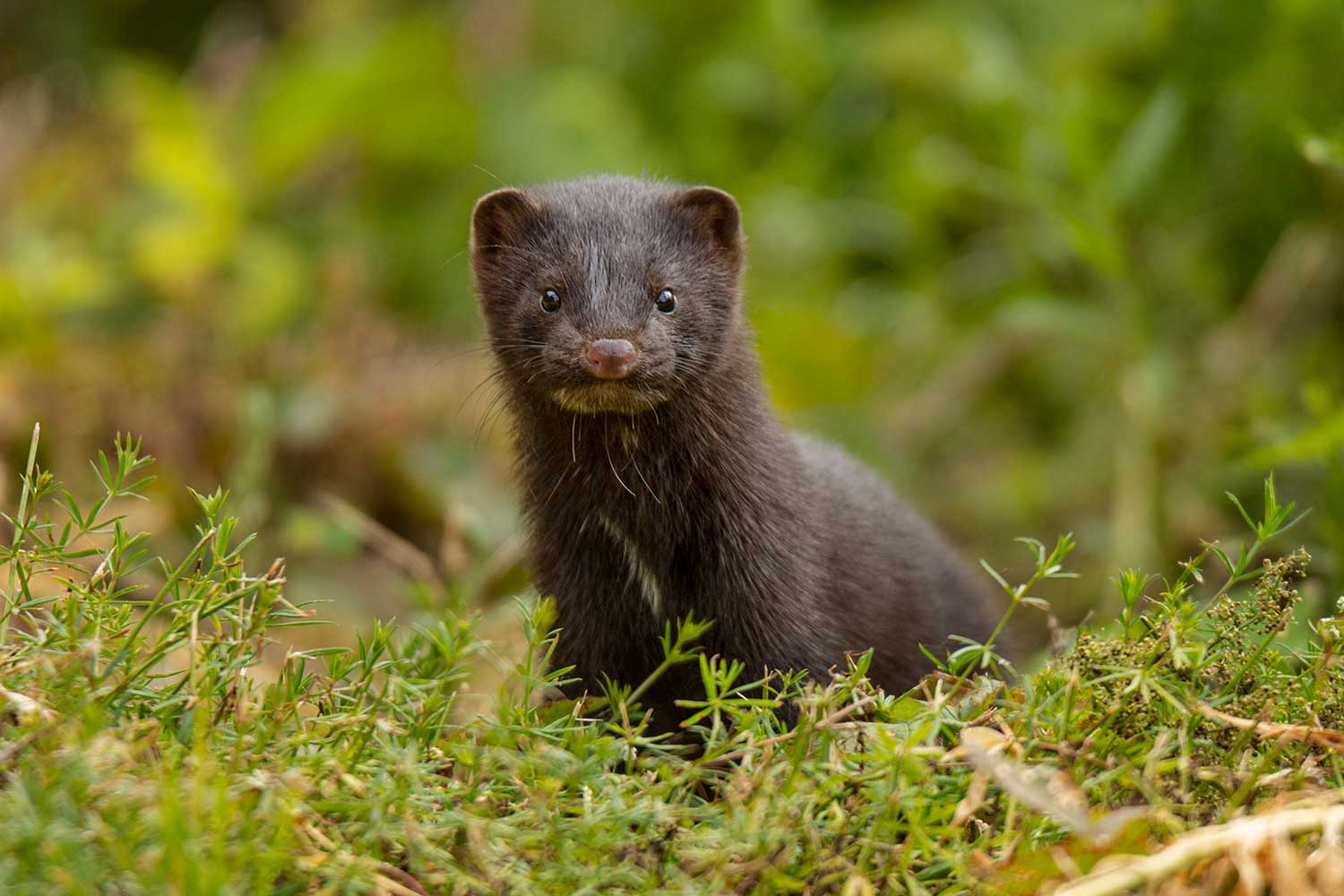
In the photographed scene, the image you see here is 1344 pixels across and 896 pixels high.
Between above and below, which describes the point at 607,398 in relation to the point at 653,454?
above

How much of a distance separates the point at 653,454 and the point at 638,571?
1.06ft

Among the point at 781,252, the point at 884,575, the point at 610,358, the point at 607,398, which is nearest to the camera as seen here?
the point at 610,358

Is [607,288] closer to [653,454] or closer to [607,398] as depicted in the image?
[607,398]

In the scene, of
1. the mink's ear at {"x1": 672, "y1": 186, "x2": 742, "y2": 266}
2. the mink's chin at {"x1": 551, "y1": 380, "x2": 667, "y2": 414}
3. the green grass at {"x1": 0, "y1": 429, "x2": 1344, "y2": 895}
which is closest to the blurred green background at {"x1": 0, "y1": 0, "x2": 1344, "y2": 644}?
the mink's chin at {"x1": 551, "y1": 380, "x2": 667, "y2": 414}

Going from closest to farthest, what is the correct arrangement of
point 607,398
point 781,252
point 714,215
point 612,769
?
point 612,769 → point 607,398 → point 714,215 → point 781,252

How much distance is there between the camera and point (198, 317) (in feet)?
27.7

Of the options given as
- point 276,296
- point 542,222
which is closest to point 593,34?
point 276,296

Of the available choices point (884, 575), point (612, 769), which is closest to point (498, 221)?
point (884, 575)

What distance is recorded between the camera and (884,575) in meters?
4.38

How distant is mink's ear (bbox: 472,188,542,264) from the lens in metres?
4.16

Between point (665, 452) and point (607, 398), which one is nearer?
point (607, 398)

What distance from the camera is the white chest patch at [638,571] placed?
391 cm

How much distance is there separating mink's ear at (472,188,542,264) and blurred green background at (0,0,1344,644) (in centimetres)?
100

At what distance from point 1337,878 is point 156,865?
189 centimetres
